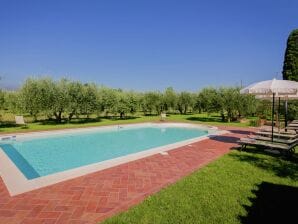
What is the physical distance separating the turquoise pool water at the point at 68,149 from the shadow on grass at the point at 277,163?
18.4 feet

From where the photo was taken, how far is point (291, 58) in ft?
86.9

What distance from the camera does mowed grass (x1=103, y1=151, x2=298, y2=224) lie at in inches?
152

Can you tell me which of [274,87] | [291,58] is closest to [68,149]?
[274,87]

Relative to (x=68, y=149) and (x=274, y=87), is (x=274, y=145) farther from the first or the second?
(x=68, y=149)

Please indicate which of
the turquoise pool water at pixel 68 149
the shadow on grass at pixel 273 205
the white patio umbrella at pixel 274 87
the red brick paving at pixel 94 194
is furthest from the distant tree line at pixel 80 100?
the shadow on grass at pixel 273 205

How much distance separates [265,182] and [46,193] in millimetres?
5161

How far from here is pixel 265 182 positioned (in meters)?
5.53

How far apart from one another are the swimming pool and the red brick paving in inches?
44.7

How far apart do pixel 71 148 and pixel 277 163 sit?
9.37m

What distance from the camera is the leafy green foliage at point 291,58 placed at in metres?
26.2

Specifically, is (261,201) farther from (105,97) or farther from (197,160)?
(105,97)

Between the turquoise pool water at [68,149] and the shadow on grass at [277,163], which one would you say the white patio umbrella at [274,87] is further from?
the turquoise pool water at [68,149]

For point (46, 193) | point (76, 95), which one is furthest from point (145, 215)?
point (76, 95)

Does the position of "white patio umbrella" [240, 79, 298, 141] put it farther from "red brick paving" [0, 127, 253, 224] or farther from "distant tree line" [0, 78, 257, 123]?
"distant tree line" [0, 78, 257, 123]
